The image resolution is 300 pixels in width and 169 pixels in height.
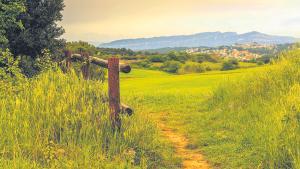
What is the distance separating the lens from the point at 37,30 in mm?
23719

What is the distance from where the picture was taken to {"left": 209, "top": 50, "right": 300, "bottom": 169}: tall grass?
8.59 metres

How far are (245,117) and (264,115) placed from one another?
1238mm

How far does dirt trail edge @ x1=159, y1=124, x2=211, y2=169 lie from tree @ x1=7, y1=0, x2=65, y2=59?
12647mm

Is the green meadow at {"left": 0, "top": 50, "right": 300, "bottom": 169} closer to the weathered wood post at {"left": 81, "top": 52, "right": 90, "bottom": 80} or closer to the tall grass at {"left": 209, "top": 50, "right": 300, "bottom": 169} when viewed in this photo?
the tall grass at {"left": 209, "top": 50, "right": 300, "bottom": 169}

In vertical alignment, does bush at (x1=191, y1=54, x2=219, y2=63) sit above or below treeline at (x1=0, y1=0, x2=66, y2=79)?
below

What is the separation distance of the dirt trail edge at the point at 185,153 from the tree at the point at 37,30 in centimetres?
1265

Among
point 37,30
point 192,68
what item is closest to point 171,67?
point 192,68

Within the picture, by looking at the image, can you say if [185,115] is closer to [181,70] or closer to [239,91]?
[239,91]

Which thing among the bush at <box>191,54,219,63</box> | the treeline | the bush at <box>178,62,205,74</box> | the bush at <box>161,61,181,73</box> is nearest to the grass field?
the treeline

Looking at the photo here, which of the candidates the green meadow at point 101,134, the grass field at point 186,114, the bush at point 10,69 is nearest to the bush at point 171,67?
the grass field at point 186,114

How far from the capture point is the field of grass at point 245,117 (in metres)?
8.84

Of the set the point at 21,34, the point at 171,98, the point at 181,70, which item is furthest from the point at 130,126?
the point at 181,70

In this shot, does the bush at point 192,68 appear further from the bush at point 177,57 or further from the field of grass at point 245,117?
the field of grass at point 245,117

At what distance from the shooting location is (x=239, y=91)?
622 inches
